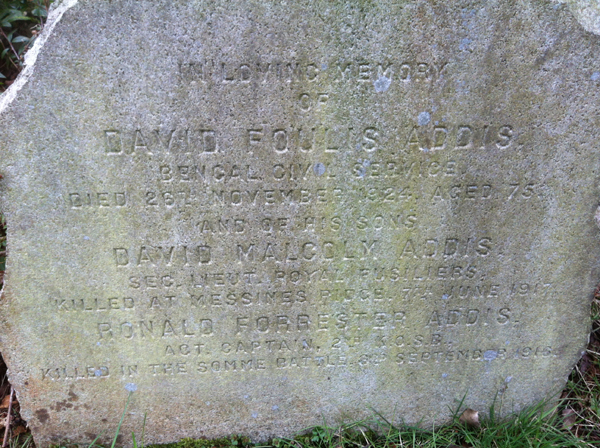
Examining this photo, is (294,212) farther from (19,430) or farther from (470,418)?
(19,430)

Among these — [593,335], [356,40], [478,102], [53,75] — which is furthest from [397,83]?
[593,335]

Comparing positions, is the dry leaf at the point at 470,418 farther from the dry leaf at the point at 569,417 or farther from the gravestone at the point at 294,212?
the dry leaf at the point at 569,417

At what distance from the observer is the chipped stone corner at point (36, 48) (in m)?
1.67

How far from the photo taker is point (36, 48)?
67.6 inches

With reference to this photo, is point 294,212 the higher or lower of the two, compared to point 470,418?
higher

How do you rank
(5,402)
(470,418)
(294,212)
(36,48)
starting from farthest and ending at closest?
(5,402), (470,418), (294,212), (36,48)

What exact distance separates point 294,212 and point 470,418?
1.48 meters

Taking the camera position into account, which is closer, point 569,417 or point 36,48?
point 36,48

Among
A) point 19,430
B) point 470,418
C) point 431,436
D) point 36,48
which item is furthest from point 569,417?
point 36,48

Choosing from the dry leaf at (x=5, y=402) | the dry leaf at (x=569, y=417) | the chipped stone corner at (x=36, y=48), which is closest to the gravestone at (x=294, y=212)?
the chipped stone corner at (x=36, y=48)

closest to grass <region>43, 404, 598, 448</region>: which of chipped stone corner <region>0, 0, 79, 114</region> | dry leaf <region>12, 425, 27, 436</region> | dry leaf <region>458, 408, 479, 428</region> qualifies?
dry leaf <region>458, 408, 479, 428</region>

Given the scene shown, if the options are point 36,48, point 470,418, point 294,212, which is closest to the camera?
point 36,48

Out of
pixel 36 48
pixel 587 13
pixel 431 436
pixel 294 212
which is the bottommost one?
pixel 431 436

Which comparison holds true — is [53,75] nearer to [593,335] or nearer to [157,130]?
[157,130]
